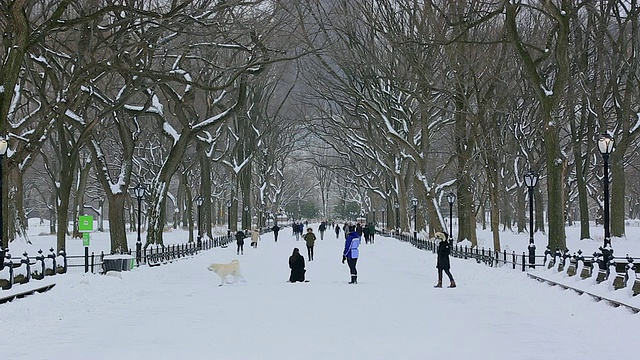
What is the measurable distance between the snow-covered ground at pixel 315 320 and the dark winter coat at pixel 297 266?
1.89 feet

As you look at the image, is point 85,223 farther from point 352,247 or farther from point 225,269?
point 352,247

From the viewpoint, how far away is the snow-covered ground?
12367 mm

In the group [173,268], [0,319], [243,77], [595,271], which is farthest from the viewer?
[243,77]

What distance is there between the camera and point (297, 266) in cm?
2555

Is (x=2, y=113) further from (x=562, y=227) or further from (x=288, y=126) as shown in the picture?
(x=288, y=126)

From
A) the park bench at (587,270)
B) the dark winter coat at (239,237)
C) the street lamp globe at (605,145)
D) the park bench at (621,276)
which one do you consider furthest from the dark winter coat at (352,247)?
the dark winter coat at (239,237)

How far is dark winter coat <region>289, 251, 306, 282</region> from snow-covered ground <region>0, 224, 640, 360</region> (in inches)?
22.7

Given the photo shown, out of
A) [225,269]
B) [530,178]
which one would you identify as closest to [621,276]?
[225,269]

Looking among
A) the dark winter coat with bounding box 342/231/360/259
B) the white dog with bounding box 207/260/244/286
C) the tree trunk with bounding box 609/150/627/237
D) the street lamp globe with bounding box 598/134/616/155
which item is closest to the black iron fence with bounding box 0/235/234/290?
the white dog with bounding box 207/260/244/286

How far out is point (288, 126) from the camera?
258 feet

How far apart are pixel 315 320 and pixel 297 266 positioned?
31.4 feet

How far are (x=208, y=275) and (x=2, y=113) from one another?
11319 millimetres

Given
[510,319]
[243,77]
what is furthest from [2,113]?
[243,77]

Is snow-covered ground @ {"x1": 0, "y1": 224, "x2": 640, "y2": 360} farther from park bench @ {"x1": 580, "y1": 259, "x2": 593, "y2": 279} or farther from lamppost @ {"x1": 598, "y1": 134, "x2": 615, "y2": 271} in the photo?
lamppost @ {"x1": 598, "y1": 134, "x2": 615, "y2": 271}
